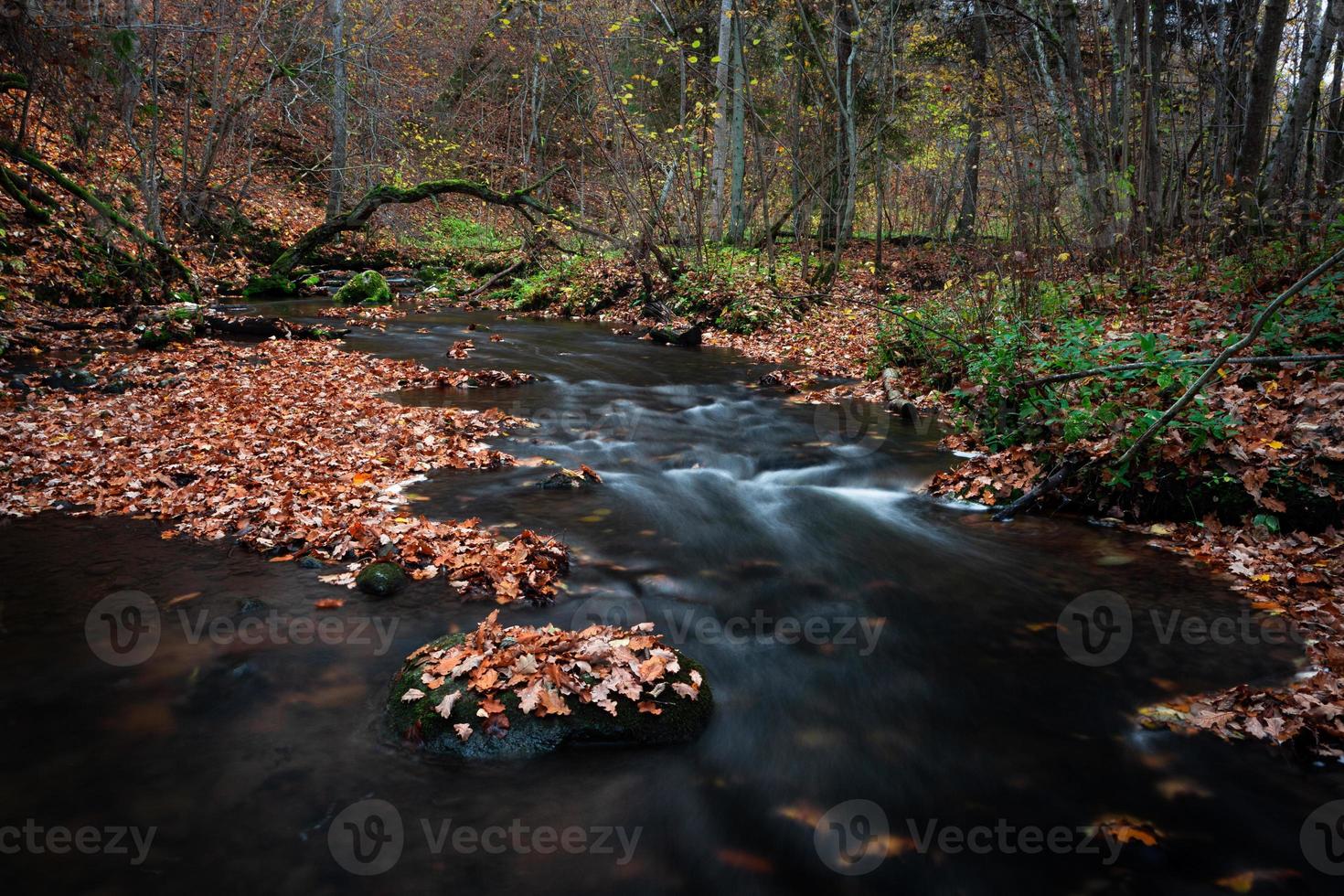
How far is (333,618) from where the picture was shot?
473 centimetres

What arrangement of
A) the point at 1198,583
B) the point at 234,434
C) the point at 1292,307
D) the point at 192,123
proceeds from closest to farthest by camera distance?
the point at 1198,583
the point at 1292,307
the point at 234,434
the point at 192,123

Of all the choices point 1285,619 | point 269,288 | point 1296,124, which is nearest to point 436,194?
point 269,288

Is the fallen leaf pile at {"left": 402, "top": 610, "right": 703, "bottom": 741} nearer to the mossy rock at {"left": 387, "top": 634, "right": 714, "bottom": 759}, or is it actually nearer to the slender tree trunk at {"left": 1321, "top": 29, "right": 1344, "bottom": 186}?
the mossy rock at {"left": 387, "top": 634, "right": 714, "bottom": 759}

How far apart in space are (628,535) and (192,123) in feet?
75.6

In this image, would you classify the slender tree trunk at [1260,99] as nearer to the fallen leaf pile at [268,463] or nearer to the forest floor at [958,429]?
the forest floor at [958,429]

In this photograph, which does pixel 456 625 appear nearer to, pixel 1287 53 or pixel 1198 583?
pixel 1198 583

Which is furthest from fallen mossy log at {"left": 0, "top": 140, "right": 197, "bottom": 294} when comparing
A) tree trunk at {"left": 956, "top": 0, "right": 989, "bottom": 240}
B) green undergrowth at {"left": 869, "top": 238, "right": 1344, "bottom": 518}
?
tree trunk at {"left": 956, "top": 0, "right": 989, "bottom": 240}

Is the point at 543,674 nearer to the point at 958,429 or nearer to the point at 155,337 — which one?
the point at 958,429

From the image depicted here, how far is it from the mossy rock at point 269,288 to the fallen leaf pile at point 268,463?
8052mm

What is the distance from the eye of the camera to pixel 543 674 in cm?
385

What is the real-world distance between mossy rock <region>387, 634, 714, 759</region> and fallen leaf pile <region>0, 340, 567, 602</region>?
1.28 meters

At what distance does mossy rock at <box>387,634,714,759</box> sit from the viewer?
144 inches

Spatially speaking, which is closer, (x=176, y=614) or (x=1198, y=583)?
(x=176, y=614)

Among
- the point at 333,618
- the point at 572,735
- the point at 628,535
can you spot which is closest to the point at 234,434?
the point at 333,618
